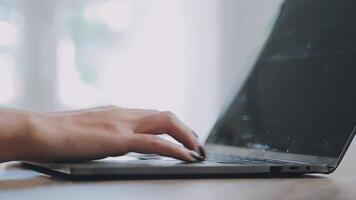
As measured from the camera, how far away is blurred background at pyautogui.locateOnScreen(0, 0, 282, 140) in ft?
6.85

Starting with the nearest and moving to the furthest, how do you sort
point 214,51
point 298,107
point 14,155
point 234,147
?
point 14,155 → point 298,107 → point 234,147 → point 214,51

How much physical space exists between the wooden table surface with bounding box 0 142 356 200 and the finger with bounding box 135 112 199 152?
182mm

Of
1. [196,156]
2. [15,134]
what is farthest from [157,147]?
[15,134]

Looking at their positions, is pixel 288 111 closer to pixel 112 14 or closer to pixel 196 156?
pixel 196 156

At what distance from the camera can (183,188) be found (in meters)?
0.45

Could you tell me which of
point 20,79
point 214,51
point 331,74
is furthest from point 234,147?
point 214,51

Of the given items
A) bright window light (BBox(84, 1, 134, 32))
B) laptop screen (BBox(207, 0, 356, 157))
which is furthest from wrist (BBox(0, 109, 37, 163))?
bright window light (BBox(84, 1, 134, 32))

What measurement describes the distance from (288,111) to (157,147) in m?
0.22

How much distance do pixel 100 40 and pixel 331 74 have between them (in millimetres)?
1582

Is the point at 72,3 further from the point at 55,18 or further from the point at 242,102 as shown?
the point at 242,102

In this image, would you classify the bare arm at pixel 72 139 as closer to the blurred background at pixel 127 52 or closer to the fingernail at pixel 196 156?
the fingernail at pixel 196 156

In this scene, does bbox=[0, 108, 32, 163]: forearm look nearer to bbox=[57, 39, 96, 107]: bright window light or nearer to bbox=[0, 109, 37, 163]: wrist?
bbox=[0, 109, 37, 163]: wrist

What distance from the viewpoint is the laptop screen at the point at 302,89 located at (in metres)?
0.66

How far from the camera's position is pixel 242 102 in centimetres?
92
